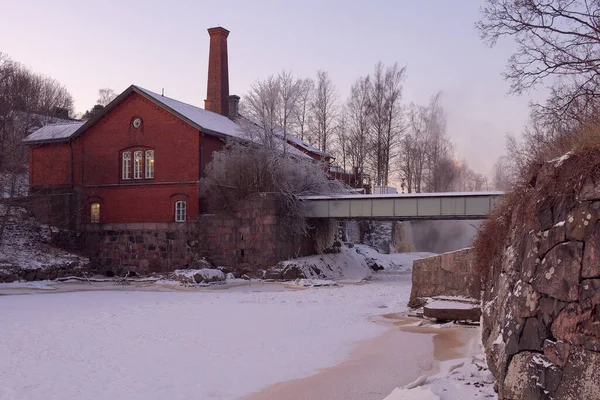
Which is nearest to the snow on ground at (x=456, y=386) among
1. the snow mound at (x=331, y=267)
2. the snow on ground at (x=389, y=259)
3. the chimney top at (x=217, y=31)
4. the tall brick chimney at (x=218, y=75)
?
the snow mound at (x=331, y=267)

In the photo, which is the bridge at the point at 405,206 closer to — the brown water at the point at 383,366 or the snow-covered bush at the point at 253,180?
the snow-covered bush at the point at 253,180

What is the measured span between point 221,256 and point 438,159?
2532 centimetres

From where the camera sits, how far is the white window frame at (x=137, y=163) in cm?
3131

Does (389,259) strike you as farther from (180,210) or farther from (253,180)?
(180,210)

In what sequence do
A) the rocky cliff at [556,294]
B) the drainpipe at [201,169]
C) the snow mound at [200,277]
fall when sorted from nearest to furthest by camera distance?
the rocky cliff at [556,294] < the snow mound at [200,277] < the drainpipe at [201,169]

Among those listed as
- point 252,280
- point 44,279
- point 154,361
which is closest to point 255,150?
point 252,280

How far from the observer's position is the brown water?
766 centimetres

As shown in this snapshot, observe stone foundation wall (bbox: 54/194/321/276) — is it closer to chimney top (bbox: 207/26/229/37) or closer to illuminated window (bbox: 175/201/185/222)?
illuminated window (bbox: 175/201/185/222)

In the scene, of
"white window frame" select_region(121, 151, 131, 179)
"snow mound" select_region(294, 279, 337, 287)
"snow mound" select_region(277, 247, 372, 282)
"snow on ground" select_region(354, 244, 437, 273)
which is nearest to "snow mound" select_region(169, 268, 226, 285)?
"snow mound" select_region(277, 247, 372, 282)

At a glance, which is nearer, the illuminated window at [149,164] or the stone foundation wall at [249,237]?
the stone foundation wall at [249,237]

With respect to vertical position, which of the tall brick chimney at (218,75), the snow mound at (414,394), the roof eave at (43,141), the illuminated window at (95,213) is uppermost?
the tall brick chimney at (218,75)

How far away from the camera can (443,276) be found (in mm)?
13484

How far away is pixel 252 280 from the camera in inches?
1041

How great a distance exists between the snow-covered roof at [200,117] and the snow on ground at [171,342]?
13.7 meters
